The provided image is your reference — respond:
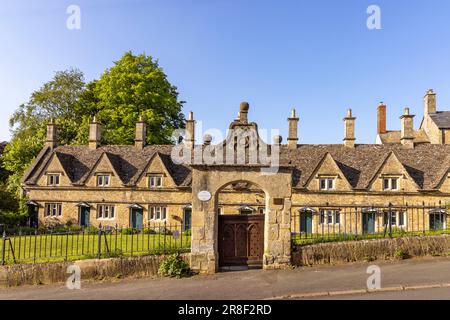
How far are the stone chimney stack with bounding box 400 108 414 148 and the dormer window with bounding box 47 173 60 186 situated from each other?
3348 cm

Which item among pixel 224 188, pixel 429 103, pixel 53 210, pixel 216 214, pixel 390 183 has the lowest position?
pixel 53 210

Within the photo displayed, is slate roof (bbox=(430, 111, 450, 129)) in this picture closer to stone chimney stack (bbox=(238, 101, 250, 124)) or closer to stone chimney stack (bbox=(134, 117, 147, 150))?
stone chimney stack (bbox=(134, 117, 147, 150))

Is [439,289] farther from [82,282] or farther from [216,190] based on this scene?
[82,282]

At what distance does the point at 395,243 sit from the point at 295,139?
2198cm

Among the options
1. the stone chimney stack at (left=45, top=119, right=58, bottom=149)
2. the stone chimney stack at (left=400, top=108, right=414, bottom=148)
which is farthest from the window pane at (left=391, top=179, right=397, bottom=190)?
the stone chimney stack at (left=45, top=119, right=58, bottom=149)

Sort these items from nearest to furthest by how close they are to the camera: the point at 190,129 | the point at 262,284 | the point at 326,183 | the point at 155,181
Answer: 1. the point at 262,284
2. the point at 326,183
3. the point at 155,181
4. the point at 190,129

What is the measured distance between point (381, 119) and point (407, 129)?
15.5m

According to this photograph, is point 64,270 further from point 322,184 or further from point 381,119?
point 381,119

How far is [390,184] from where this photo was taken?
30.2 m

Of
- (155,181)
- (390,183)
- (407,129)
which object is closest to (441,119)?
(407,129)

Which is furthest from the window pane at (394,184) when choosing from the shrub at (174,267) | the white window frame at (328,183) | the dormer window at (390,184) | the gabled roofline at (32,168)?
the gabled roofline at (32,168)

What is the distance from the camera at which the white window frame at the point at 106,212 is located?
3275cm

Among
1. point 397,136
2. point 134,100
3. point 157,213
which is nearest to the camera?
point 157,213

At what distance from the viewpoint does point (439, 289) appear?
9.59 m
